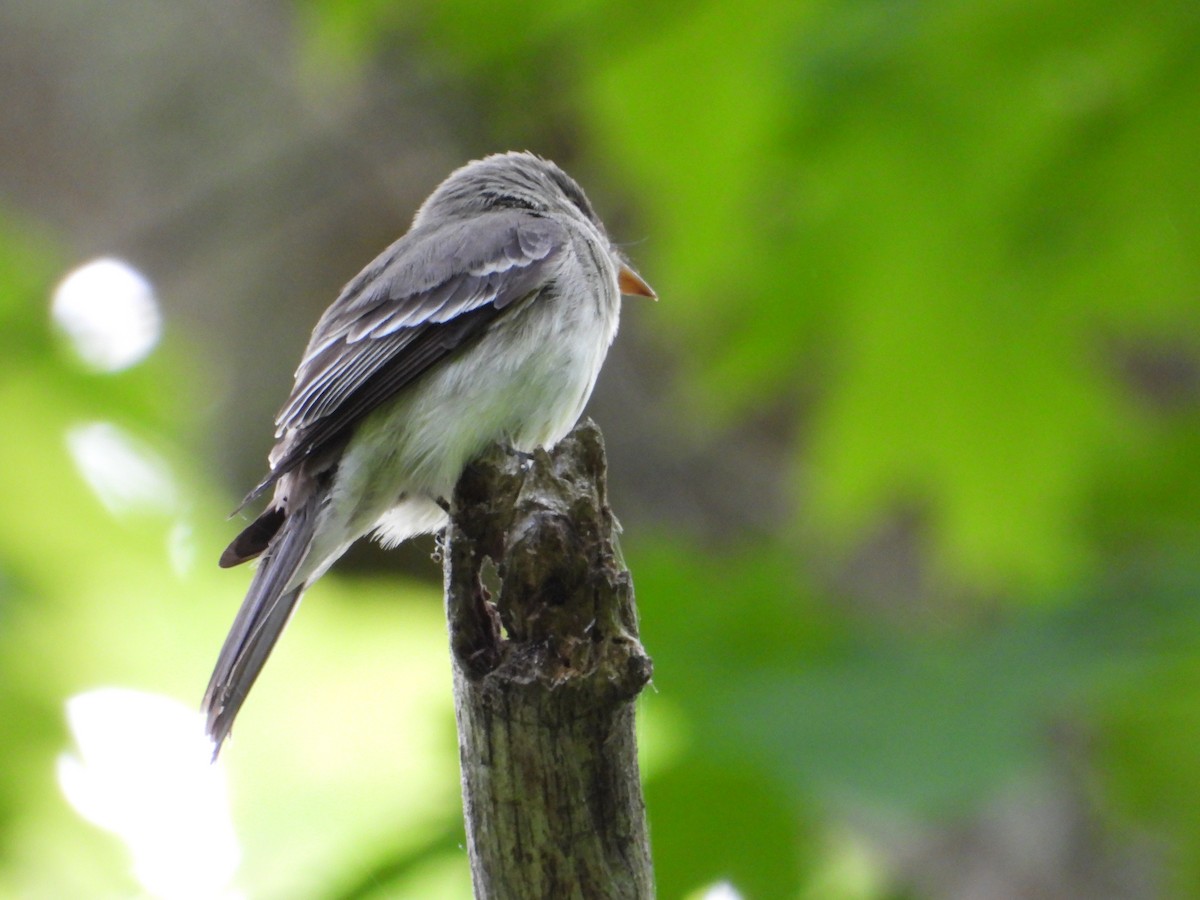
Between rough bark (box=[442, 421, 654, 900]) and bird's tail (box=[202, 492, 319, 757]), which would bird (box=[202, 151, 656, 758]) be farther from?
Answer: rough bark (box=[442, 421, 654, 900])

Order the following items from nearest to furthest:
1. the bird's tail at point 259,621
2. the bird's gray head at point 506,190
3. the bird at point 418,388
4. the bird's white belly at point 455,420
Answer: the bird's tail at point 259,621
the bird at point 418,388
the bird's white belly at point 455,420
the bird's gray head at point 506,190

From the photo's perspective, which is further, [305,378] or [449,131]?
[305,378]

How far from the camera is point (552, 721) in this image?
226 centimetres

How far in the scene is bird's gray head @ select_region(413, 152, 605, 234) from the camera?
17.4 ft

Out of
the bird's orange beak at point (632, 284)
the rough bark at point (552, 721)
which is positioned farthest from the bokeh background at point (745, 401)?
the bird's orange beak at point (632, 284)

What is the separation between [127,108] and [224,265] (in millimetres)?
774

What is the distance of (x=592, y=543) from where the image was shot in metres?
2.54

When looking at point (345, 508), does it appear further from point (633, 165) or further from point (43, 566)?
point (43, 566)

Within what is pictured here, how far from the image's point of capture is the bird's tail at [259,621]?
3146 millimetres

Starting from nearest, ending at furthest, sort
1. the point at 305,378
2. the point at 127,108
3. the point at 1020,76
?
the point at 1020,76
the point at 305,378
the point at 127,108

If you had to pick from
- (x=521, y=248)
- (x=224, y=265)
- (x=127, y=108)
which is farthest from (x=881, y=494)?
(x=127, y=108)

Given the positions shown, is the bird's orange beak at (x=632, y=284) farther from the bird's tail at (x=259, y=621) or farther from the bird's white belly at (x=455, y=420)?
the bird's tail at (x=259, y=621)

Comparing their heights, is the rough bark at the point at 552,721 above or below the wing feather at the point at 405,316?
below

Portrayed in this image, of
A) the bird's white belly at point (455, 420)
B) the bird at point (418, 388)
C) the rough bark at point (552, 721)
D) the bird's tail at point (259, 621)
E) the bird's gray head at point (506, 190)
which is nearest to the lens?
the rough bark at point (552, 721)
